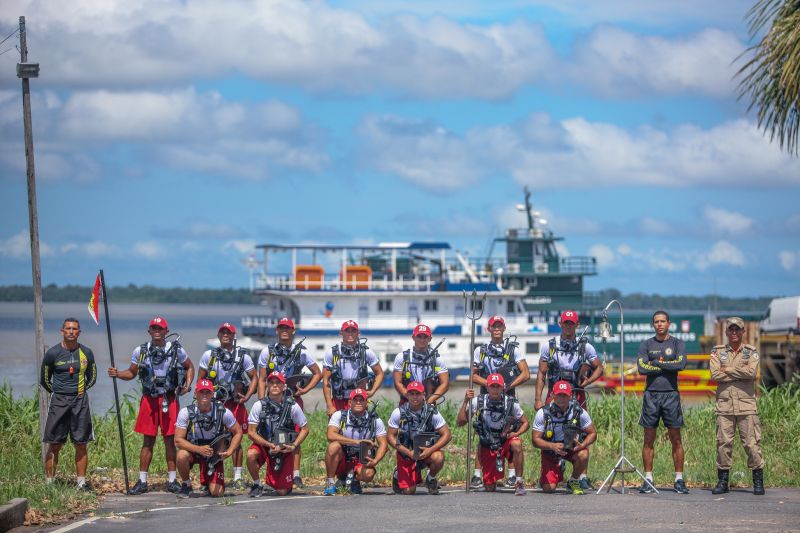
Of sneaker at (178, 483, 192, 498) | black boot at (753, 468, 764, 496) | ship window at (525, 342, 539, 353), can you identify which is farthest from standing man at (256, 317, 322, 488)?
ship window at (525, 342, 539, 353)

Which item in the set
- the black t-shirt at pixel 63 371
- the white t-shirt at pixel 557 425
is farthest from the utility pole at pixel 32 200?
the white t-shirt at pixel 557 425

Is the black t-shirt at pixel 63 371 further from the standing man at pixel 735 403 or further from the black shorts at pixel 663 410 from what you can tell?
the standing man at pixel 735 403

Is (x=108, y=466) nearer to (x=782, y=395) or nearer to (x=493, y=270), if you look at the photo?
(x=782, y=395)

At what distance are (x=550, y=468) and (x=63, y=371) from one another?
5719mm

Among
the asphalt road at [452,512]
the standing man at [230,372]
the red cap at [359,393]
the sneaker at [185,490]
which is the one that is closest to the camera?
the asphalt road at [452,512]

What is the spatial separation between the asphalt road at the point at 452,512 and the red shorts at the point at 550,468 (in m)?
0.18

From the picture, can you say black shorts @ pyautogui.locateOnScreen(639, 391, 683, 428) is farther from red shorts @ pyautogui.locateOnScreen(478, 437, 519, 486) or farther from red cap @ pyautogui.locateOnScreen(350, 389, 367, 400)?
red cap @ pyautogui.locateOnScreen(350, 389, 367, 400)

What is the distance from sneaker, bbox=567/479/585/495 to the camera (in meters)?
13.6

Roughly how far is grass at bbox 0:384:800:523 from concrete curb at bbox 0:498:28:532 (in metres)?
0.17

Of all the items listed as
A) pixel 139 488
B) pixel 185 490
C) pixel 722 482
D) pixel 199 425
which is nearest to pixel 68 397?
pixel 139 488

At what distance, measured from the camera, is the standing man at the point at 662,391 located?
13.8 metres

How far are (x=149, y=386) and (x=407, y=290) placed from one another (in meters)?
34.9

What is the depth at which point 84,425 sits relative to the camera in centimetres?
1363

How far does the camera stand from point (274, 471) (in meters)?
13.6
